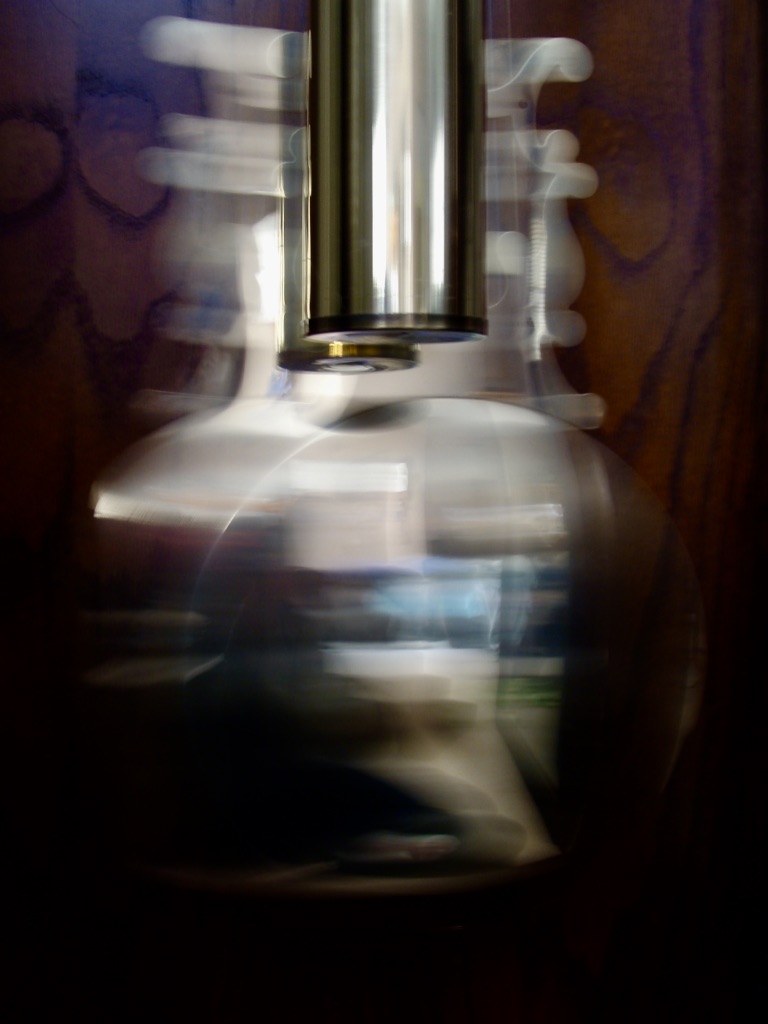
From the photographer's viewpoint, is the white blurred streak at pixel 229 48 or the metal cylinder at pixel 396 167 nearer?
the metal cylinder at pixel 396 167

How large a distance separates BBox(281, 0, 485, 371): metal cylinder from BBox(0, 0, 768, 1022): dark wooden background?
0.13 m

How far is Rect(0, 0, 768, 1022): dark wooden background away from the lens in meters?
0.50

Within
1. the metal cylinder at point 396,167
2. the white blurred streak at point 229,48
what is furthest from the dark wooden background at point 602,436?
the metal cylinder at point 396,167

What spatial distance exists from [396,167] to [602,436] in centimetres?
20

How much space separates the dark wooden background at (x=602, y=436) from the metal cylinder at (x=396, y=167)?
0.42 ft

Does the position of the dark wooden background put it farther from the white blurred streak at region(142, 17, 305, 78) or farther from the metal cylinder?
the metal cylinder

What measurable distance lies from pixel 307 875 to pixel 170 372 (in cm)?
26

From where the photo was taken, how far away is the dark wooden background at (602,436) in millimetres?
497

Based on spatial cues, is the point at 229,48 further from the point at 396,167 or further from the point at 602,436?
the point at 602,436

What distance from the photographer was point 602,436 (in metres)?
0.53

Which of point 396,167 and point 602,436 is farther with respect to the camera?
point 602,436

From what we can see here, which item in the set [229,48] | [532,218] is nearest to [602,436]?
[532,218]

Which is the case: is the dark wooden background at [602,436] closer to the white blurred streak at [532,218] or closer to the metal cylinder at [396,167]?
the white blurred streak at [532,218]

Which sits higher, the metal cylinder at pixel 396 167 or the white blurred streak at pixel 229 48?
the white blurred streak at pixel 229 48
